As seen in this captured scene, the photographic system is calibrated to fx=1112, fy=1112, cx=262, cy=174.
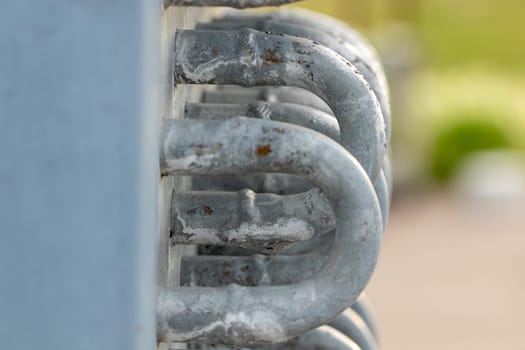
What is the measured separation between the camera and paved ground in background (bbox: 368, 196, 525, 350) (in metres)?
4.79

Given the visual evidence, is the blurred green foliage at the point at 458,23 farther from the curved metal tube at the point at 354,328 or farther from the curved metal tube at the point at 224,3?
the curved metal tube at the point at 224,3

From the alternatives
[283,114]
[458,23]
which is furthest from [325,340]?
[458,23]

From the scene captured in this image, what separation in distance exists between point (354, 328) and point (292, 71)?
0.36 metres

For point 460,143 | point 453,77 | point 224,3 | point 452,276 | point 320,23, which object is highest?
point 453,77

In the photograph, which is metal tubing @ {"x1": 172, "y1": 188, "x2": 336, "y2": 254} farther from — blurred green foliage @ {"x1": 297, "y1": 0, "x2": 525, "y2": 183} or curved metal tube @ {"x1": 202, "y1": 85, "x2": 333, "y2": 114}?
blurred green foliage @ {"x1": 297, "y1": 0, "x2": 525, "y2": 183}

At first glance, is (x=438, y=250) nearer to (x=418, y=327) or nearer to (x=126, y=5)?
(x=418, y=327)

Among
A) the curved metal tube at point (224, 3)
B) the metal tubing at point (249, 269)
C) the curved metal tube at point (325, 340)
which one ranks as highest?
the curved metal tube at point (224, 3)

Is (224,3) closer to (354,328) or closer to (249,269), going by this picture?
(249,269)

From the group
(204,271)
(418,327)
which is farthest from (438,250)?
(204,271)

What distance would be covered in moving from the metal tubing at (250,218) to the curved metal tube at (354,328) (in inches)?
10.1

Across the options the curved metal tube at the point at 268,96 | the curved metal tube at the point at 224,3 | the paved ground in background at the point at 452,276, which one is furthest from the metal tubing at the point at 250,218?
the paved ground in background at the point at 452,276

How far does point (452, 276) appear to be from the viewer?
547cm

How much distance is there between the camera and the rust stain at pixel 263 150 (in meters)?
0.71

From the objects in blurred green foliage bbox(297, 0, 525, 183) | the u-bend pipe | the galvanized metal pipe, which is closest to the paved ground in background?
blurred green foliage bbox(297, 0, 525, 183)
